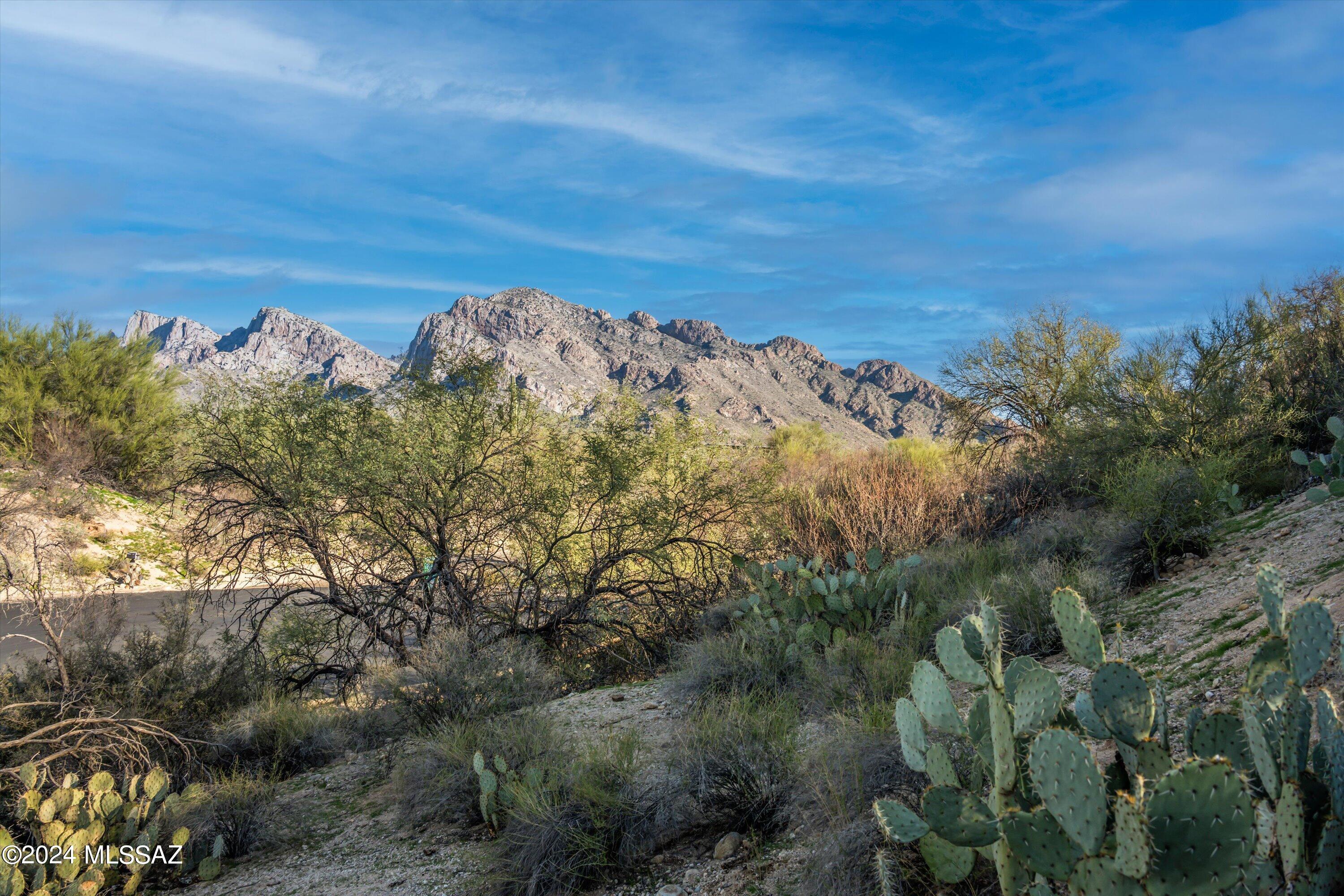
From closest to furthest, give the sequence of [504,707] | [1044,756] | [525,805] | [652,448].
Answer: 1. [1044,756]
2. [525,805]
3. [504,707]
4. [652,448]

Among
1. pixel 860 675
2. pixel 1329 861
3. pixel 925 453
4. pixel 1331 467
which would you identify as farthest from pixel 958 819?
pixel 925 453

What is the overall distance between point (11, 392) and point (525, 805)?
24.4 metres

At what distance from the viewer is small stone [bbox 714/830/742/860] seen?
136 inches

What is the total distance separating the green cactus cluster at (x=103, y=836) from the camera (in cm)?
402

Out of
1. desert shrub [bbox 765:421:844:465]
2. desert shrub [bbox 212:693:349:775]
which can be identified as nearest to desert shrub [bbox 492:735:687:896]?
desert shrub [bbox 212:693:349:775]

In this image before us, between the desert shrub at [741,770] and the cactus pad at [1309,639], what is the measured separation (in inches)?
88.3

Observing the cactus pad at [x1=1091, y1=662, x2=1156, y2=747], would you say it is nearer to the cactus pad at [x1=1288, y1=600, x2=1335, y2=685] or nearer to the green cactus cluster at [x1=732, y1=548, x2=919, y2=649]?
the cactus pad at [x1=1288, y1=600, x2=1335, y2=685]

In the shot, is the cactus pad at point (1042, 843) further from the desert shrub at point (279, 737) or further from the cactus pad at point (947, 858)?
the desert shrub at point (279, 737)

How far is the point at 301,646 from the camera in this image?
7758 millimetres

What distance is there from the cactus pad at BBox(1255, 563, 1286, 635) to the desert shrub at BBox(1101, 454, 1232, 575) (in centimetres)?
476

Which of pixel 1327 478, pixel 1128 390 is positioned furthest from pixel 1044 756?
pixel 1128 390

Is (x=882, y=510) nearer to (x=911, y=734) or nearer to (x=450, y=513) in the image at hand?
(x=450, y=513)

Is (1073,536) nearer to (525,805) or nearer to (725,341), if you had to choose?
(525,805)

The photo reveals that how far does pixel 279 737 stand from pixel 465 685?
1855mm
